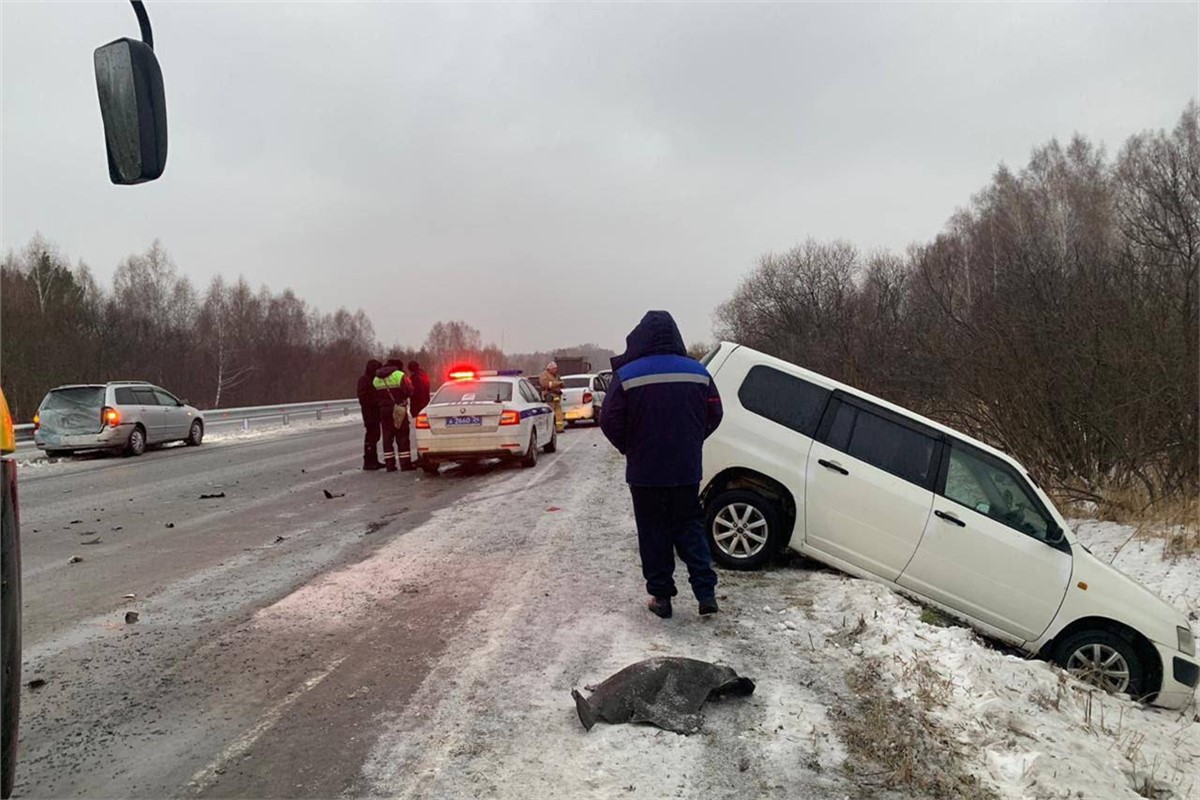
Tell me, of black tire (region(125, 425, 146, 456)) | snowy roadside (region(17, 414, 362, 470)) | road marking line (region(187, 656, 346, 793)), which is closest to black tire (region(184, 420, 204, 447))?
snowy roadside (region(17, 414, 362, 470))

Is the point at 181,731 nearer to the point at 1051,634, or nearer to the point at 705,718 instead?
the point at 705,718

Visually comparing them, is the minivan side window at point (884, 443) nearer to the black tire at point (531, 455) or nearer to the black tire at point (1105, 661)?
the black tire at point (1105, 661)

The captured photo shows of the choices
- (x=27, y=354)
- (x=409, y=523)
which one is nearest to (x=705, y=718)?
(x=409, y=523)

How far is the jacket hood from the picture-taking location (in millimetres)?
5387

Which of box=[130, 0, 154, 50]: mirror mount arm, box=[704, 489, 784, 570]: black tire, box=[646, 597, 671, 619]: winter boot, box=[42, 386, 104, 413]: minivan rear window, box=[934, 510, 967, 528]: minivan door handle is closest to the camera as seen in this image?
box=[130, 0, 154, 50]: mirror mount arm

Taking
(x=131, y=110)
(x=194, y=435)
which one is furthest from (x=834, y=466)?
(x=194, y=435)

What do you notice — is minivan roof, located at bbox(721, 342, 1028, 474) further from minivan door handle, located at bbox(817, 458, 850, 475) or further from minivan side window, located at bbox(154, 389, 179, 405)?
minivan side window, located at bbox(154, 389, 179, 405)

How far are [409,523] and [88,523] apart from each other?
161 inches

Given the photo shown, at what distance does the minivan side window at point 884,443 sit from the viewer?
6.08 meters

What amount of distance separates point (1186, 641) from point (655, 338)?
420cm

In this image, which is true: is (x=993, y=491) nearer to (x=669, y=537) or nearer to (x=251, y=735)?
(x=669, y=537)

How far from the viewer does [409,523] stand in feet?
28.9

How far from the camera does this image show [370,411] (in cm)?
1408

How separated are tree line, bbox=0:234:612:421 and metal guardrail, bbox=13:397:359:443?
436cm
